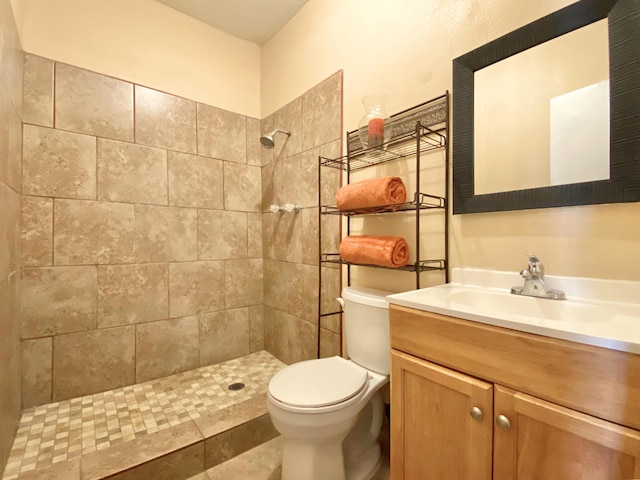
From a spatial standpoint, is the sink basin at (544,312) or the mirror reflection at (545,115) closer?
the sink basin at (544,312)

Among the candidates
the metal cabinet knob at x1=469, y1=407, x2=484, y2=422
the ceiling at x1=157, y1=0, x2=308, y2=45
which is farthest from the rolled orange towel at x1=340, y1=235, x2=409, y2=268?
the ceiling at x1=157, y1=0, x2=308, y2=45

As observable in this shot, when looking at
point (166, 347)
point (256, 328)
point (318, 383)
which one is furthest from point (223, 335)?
point (318, 383)

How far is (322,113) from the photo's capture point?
1868mm

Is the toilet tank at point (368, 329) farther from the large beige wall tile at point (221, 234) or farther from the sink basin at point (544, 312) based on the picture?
the large beige wall tile at point (221, 234)

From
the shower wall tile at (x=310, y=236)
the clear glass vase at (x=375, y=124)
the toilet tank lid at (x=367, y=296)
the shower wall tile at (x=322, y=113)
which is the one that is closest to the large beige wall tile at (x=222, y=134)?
the shower wall tile at (x=322, y=113)

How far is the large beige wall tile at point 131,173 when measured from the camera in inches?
69.6

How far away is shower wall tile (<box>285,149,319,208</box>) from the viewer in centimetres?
193

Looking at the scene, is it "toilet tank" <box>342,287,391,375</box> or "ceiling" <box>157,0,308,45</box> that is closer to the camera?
"toilet tank" <box>342,287,391,375</box>

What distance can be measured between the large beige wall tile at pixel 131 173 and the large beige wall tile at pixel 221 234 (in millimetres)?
318

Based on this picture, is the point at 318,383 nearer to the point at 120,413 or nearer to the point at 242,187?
the point at 120,413

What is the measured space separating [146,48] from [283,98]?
36.3 inches

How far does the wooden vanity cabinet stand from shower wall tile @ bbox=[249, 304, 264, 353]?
5.07ft

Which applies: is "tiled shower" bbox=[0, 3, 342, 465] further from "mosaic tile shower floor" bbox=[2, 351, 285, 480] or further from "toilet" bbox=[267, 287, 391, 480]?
"toilet" bbox=[267, 287, 391, 480]

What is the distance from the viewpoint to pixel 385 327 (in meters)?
1.28
